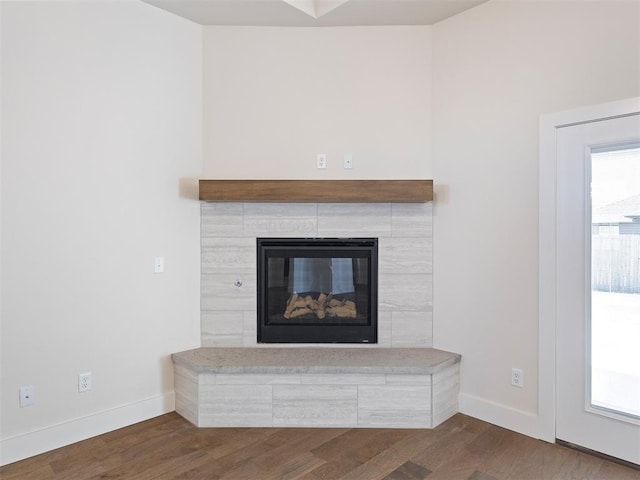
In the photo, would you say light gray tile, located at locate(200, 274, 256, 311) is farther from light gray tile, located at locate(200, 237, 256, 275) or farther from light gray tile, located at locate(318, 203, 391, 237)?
light gray tile, located at locate(318, 203, 391, 237)

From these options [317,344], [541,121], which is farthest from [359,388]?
[541,121]

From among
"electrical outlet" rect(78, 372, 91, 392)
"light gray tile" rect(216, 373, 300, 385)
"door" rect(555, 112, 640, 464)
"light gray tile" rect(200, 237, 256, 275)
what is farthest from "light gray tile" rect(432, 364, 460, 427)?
"electrical outlet" rect(78, 372, 91, 392)

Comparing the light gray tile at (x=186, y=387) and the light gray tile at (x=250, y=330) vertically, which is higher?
the light gray tile at (x=250, y=330)

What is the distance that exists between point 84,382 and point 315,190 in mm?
1859

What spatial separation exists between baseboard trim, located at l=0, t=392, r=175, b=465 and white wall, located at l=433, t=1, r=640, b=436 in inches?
78.6

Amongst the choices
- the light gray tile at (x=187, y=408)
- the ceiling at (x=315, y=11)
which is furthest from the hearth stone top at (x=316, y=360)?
the ceiling at (x=315, y=11)

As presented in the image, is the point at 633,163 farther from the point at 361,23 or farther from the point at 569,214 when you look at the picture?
the point at 361,23

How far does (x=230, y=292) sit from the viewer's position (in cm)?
304

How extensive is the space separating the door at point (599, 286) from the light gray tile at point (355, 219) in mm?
1113

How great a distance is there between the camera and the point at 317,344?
9.93 ft

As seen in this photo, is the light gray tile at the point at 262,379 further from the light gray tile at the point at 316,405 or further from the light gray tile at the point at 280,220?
the light gray tile at the point at 280,220

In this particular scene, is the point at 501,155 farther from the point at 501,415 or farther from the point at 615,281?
the point at 501,415

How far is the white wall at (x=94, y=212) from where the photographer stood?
7.32 ft

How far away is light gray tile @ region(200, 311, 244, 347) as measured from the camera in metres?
3.03
